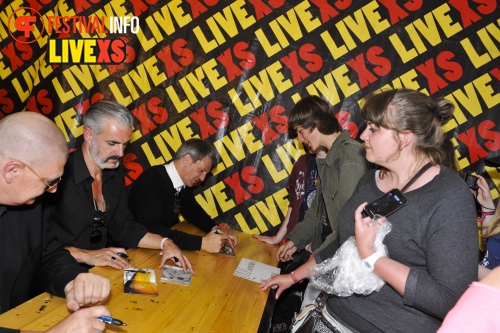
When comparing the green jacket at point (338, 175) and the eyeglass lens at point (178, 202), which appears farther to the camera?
the eyeglass lens at point (178, 202)

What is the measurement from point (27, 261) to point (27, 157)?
0.50m

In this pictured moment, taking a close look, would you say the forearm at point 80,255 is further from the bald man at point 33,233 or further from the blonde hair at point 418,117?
the blonde hair at point 418,117

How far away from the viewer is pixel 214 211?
4043 millimetres

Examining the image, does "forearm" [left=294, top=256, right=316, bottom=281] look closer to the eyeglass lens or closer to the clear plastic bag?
the clear plastic bag

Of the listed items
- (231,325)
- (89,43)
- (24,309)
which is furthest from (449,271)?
(89,43)

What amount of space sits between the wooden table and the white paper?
0.20 ft

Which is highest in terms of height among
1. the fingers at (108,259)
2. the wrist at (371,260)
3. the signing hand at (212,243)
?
the fingers at (108,259)

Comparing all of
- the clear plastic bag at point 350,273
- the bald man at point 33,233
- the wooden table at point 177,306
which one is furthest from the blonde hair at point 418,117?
the bald man at point 33,233

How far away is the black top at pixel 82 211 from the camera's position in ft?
7.91

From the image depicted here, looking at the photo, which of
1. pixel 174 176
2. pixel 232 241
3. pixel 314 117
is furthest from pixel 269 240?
pixel 314 117

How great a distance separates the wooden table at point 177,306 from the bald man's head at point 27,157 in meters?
0.40

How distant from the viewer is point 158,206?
10.3 feet

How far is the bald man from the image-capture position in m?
1.51

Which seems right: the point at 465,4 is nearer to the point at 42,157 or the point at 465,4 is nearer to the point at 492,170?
the point at 492,170
